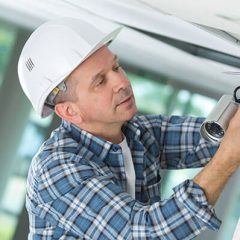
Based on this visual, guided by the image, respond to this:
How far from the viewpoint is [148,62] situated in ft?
6.85

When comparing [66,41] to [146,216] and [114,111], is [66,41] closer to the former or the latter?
[114,111]

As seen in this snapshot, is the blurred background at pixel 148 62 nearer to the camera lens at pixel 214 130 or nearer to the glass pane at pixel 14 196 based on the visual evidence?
the glass pane at pixel 14 196

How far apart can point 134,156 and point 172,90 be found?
1.40 metres

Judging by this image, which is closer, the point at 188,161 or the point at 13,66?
the point at 188,161

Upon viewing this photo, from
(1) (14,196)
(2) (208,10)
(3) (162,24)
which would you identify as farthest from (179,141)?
(1) (14,196)

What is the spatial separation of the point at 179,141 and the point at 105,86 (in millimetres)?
305

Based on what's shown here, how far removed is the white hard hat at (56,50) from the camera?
1.16m

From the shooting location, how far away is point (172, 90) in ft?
8.71

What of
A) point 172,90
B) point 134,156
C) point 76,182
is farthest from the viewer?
point 172,90

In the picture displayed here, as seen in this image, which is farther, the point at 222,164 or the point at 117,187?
the point at 117,187

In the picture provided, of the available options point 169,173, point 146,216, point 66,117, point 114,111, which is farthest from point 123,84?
point 169,173

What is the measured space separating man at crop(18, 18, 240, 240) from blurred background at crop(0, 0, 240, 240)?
151mm

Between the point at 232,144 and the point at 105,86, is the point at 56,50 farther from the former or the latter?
the point at 232,144

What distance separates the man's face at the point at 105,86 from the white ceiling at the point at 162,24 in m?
0.14
